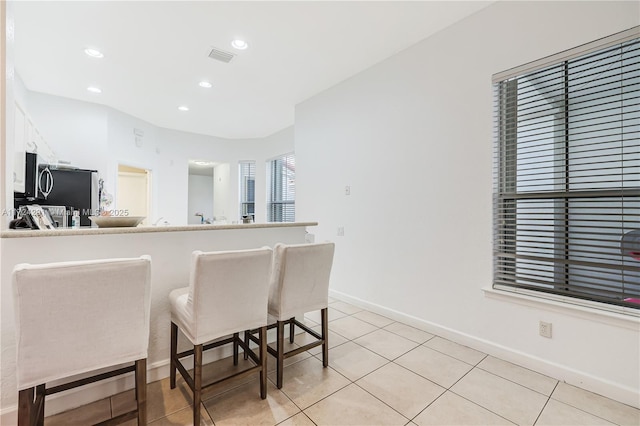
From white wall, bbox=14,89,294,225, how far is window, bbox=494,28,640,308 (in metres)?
4.18

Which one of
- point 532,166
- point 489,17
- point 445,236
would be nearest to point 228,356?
point 445,236

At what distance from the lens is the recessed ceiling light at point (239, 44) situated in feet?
9.62

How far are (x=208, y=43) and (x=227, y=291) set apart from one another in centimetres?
261

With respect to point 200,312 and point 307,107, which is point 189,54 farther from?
point 200,312

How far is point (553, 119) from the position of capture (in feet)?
7.12

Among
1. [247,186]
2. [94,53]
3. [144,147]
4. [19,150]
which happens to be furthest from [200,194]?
[19,150]

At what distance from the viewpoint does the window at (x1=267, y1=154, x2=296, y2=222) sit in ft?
19.0

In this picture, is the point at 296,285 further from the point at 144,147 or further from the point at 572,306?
the point at 144,147

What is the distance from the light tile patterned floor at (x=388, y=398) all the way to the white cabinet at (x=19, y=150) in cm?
210

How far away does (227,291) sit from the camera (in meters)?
1.70

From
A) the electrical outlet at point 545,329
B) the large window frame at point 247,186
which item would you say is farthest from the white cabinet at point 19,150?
the electrical outlet at point 545,329

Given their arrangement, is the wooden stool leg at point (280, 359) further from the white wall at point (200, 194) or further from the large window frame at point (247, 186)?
the white wall at point (200, 194)

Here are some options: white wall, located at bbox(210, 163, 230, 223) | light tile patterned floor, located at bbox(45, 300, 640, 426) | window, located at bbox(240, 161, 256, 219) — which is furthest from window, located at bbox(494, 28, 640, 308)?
white wall, located at bbox(210, 163, 230, 223)

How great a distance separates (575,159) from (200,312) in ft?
8.99
